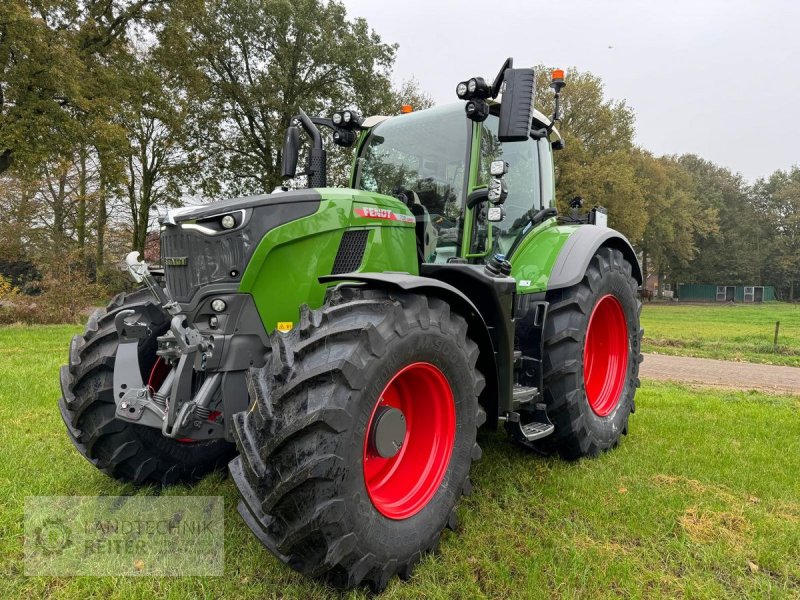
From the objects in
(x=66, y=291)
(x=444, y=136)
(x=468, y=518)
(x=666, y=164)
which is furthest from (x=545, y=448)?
(x=666, y=164)

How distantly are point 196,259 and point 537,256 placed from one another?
2446mm

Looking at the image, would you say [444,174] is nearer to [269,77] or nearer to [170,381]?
[170,381]

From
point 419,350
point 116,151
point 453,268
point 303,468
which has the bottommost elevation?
point 303,468

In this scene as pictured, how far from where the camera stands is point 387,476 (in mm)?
2643

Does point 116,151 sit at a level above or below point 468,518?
above

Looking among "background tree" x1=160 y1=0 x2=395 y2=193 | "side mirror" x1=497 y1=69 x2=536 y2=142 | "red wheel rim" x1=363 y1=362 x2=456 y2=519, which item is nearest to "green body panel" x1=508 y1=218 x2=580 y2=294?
"side mirror" x1=497 y1=69 x2=536 y2=142

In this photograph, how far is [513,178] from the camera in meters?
4.18

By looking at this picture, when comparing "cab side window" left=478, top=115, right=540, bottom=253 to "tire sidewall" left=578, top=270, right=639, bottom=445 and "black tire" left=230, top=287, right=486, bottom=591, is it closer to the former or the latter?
"tire sidewall" left=578, top=270, right=639, bottom=445

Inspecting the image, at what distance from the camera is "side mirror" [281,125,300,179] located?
343cm

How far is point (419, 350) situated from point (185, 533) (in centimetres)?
157

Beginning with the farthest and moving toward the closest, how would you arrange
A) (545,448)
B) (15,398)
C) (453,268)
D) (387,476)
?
(15,398)
(545,448)
(453,268)
(387,476)

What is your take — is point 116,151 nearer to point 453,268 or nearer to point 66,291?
point 66,291

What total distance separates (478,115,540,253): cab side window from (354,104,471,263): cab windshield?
0.62ft

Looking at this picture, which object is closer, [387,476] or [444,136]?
[387,476]
